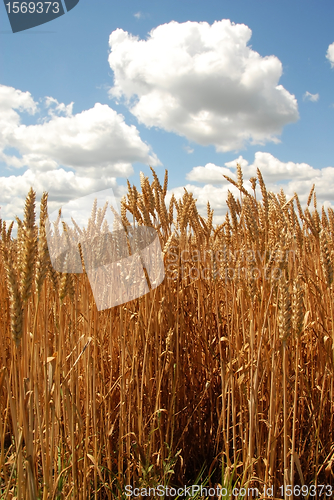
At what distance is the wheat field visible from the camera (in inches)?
41.0

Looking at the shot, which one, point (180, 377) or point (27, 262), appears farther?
point (180, 377)

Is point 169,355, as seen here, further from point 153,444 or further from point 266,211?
point 266,211

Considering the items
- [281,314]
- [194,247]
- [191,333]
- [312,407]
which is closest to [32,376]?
[281,314]

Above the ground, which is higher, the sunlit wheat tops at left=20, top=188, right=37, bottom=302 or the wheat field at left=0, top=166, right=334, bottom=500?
the sunlit wheat tops at left=20, top=188, right=37, bottom=302

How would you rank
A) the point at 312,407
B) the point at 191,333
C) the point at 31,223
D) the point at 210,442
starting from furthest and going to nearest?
1. the point at 191,333
2. the point at 210,442
3. the point at 312,407
4. the point at 31,223

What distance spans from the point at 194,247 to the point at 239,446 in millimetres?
1135

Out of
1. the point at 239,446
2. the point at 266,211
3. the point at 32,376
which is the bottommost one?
the point at 239,446

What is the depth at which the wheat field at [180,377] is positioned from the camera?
1.04 meters

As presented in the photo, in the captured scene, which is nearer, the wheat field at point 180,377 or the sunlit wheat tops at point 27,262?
the sunlit wheat tops at point 27,262

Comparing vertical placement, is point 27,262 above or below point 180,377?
above

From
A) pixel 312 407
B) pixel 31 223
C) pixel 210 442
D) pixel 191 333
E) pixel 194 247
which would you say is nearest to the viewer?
pixel 31 223

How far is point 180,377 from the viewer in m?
1.40

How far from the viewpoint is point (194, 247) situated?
6.80ft

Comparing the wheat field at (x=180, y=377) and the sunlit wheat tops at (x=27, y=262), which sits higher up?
the sunlit wheat tops at (x=27, y=262)
